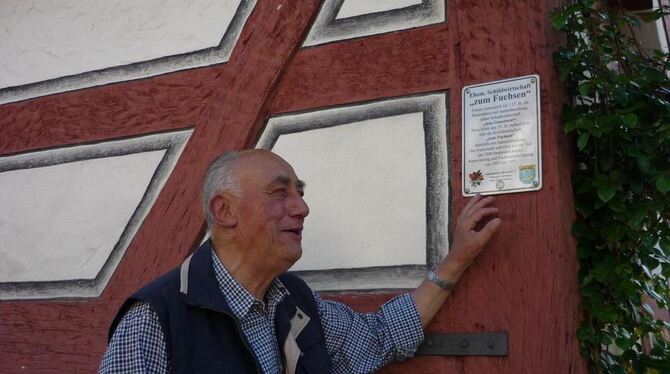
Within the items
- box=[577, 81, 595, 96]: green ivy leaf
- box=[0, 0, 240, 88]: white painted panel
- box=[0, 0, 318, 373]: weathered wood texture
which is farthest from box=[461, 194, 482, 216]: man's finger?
box=[0, 0, 240, 88]: white painted panel

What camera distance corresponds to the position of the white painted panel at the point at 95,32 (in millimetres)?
3898

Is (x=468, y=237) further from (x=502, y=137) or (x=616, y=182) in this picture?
(x=616, y=182)

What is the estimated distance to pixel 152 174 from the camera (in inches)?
149

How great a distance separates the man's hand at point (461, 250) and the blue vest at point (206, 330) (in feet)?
1.26

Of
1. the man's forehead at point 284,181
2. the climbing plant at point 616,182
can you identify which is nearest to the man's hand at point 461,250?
the climbing plant at point 616,182

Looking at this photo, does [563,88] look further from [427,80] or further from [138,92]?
[138,92]

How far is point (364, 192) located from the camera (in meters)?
3.29

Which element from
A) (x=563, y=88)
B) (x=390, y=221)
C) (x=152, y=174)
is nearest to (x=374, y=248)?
(x=390, y=221)

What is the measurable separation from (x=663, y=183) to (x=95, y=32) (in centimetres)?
268

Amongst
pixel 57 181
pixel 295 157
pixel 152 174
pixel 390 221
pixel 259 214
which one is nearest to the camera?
pixel 259 214

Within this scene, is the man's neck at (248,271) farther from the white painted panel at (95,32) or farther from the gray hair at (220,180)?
the white painted panel at (95,32)

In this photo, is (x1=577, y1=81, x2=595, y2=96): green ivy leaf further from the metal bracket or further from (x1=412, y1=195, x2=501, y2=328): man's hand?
the metal bracket

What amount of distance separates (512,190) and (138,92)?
181cm

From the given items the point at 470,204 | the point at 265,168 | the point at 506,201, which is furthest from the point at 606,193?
the point at 265,168
